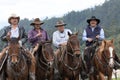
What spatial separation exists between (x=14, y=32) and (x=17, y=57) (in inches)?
65.4

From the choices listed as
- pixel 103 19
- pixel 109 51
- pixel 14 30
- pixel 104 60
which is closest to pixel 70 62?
pixel 104 60

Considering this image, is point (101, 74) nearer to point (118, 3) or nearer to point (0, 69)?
point (0, 69)

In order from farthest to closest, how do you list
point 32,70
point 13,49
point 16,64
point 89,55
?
point 89,55 < point 32,70 < point 16,64 < point 13,49

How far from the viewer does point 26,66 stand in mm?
15625

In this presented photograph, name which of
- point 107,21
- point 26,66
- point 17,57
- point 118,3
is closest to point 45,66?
point 26,66

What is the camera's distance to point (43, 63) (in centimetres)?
1741

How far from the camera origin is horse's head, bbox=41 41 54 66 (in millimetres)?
16609

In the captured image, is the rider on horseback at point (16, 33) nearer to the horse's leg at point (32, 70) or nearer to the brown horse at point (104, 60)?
the horse's leg at point (32, 70)

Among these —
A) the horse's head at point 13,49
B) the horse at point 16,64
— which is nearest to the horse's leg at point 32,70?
the horse at point 16,64

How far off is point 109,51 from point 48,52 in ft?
8.21

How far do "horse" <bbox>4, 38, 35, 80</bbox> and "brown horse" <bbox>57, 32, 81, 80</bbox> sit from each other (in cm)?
216

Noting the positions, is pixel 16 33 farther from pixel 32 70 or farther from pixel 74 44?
pixel 74 44

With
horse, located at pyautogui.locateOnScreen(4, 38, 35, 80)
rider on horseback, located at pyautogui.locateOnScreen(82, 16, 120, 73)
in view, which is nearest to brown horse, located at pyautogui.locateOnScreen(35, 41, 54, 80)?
horse, located at pyautogui.locateOnScreen(4, 38, 35, 80)

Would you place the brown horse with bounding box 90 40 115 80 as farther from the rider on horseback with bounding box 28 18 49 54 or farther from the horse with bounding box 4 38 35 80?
the horse with bounding box 4 38 35 80
